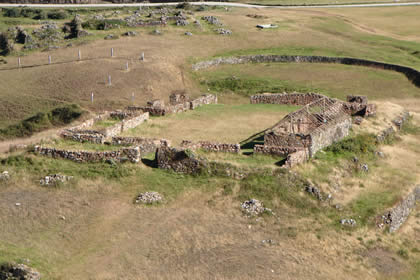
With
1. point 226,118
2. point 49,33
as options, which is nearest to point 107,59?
point 49,33

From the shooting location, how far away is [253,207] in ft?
92.7

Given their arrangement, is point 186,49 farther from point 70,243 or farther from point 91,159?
point 70,243

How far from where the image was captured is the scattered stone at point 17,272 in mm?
22359

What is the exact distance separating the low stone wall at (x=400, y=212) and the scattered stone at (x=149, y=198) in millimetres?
10392

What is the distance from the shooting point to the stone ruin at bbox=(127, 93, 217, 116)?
1752 inches

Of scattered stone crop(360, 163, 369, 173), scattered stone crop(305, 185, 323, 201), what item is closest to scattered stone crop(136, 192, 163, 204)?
scattered stone crop(305, 185, 323, 201)

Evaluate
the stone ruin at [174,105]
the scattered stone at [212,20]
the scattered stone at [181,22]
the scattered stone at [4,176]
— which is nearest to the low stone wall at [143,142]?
the scattered stone at [4,176]

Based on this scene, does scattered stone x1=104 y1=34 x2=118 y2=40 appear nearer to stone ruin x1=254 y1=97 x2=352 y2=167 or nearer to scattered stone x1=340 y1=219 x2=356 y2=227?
stone ruin x1=254 y1=97 x2=352 y2=167

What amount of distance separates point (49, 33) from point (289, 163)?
5153cm

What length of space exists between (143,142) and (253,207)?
926 centimetres

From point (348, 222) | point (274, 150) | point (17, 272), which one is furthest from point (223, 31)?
point (17, 272)

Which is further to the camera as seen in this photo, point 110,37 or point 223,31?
point 223,31

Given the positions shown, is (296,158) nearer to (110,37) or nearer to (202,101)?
(202,101)

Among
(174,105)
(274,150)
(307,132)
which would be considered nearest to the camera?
(274,150)
